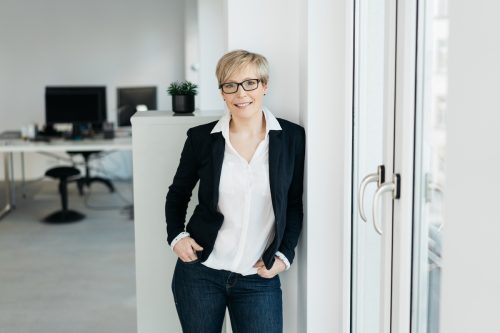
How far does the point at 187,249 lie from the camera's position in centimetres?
230

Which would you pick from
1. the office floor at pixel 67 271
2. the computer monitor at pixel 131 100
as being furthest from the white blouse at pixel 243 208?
the computer monitor at pixel 131 100

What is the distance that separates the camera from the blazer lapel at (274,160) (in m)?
2.21

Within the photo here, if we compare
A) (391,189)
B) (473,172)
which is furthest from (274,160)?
(473,172)

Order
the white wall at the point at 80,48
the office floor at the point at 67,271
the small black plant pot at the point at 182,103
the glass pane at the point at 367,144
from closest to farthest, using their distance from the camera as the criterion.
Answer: the glass pane at the point at 367,144 → the small black plant pot at the point at 182,103 → the office floor at the point at 67,271 → the white wall at the point at 80,48

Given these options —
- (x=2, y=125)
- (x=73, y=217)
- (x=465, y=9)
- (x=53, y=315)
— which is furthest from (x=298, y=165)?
(x=2, y=125)

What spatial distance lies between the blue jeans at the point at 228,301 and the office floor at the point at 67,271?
1.68m

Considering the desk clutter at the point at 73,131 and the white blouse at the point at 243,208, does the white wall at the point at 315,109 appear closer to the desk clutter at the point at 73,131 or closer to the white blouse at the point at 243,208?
the white blouse at the point at 243,208

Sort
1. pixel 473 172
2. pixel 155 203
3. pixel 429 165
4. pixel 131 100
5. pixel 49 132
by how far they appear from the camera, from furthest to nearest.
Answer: pixel 131 100, pixel 49 132, pixel 155 203, pixel 429 165, pixel 473 172

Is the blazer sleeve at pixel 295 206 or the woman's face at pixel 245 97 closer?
the woman's face at pixel 245 97

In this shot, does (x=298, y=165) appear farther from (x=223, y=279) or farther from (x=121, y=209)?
(x=121, y=209)

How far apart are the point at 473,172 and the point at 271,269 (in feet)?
4.04

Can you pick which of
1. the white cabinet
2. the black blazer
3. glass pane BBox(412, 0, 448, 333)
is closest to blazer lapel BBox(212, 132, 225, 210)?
the black blazer

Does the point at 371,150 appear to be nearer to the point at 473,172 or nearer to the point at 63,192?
the point at 473,172

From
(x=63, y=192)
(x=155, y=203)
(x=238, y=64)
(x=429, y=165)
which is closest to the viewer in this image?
(x=429, y=165)
